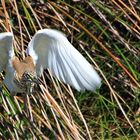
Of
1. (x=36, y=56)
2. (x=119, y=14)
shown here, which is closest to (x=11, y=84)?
(x=36, y=56)

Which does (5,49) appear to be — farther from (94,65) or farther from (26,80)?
(94,65)

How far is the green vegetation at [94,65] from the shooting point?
7.22 ft

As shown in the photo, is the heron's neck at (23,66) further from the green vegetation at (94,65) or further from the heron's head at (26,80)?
the green vegetation at (94,65)

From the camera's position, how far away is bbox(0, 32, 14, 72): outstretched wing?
1.97 m

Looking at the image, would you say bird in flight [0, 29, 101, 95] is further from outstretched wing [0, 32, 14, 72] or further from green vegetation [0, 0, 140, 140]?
green vegetation [0, 0, 140, 140]

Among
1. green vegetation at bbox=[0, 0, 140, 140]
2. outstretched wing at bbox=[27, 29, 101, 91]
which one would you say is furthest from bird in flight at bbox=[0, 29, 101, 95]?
green vegetation at bbox=[0, 0, 140, 140]

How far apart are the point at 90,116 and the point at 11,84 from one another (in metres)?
0.53

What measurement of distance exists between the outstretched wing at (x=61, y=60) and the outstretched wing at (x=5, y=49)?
6cm

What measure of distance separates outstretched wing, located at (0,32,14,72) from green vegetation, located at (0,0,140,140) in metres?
0.11

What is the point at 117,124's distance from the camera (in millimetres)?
2385

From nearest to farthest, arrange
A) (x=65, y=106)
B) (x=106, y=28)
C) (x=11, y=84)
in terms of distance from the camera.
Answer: (x=11, y=84) < (x=65, y=106) < (x=106, y=28)

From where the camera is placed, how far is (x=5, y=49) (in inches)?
80.9

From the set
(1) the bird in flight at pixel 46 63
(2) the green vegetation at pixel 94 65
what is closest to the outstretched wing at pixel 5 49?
(1) the bird in flight at pixel 46 63

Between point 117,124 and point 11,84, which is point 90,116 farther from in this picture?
point 11,84
